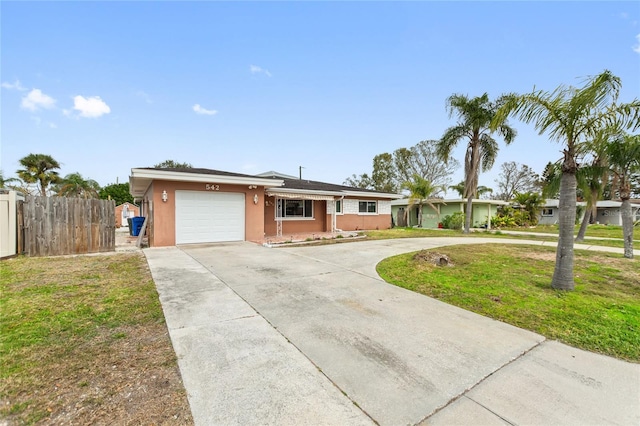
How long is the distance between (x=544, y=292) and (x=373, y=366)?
441cm

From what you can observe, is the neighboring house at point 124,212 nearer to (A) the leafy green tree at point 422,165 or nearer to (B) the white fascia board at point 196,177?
(B) the white fascia board at point 196,177

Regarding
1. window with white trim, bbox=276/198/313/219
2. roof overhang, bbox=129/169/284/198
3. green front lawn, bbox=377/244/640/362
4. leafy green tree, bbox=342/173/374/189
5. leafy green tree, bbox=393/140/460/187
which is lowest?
green front lawn, bbox=377/244/640/362

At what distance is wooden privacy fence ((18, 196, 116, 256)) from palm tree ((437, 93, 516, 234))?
18682 mm

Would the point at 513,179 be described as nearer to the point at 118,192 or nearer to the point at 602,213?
the point at 602,213

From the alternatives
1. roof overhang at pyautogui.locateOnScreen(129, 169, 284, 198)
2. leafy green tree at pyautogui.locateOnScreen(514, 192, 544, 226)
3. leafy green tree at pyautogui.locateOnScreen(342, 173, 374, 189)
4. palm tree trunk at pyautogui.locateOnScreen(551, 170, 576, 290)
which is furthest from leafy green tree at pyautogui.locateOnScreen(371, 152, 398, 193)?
palm tree trunk at pyautogui.locateOnScreen(551, 170, 576, 290)

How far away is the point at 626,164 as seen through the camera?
7.68 meters

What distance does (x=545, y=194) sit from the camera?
7.77m

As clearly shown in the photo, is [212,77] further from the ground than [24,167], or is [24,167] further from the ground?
[212,77]

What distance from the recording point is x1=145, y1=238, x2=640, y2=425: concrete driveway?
2029 mm

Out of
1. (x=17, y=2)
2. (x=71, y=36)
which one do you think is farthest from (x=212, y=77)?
(x=17, y=2)

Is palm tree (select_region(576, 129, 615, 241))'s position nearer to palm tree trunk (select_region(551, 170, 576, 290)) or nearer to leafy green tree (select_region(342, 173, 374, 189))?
palm tree trunk (select_region(551, 170, 576, 290))

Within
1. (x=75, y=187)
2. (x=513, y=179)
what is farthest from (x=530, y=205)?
(x=75, y=187)

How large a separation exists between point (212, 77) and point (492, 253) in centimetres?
1543

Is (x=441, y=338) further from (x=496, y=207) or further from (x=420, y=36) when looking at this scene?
(x=496, y=207)
